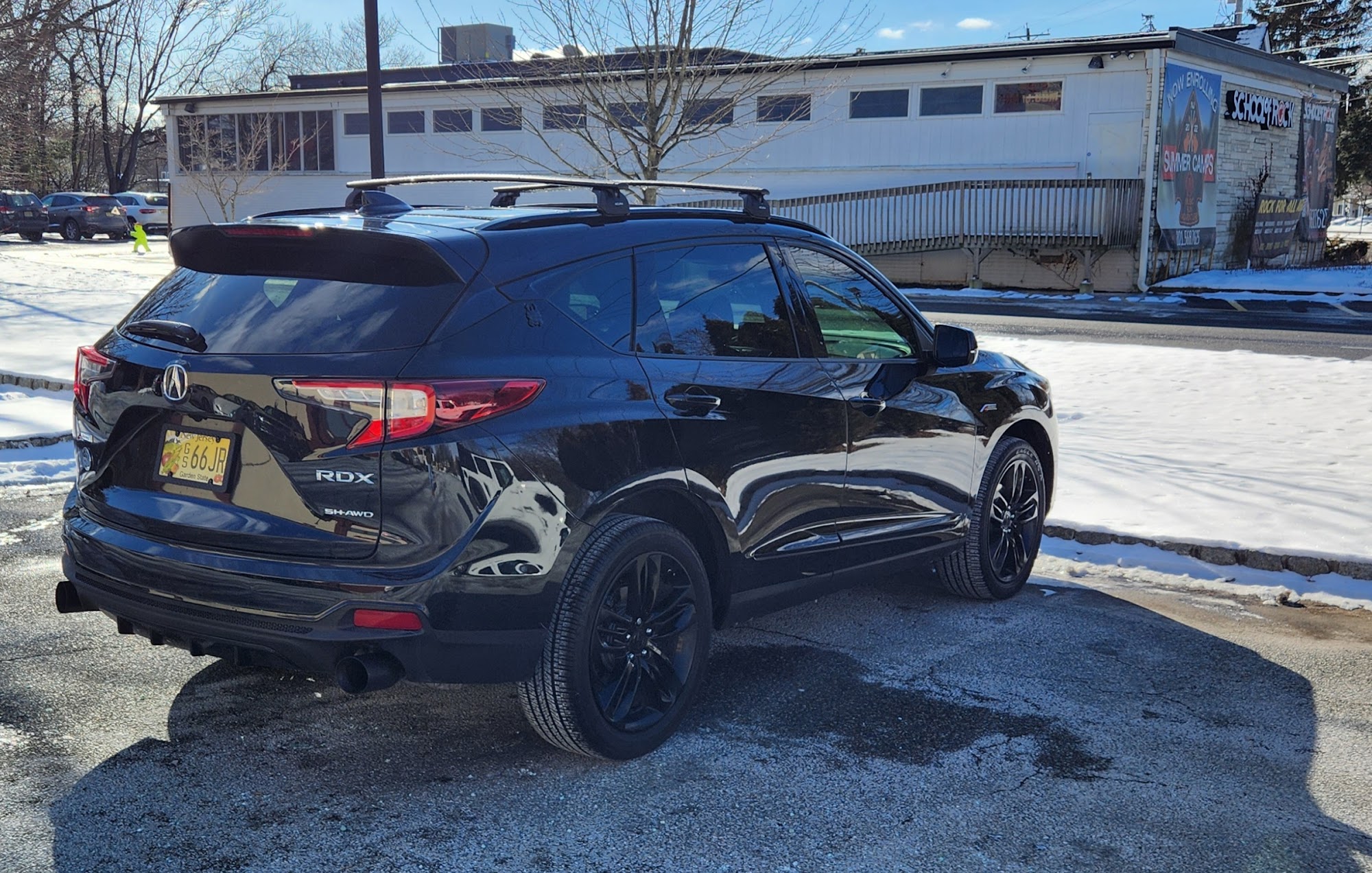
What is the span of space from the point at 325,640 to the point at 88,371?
4.34ft

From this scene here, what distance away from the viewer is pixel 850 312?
505 cm

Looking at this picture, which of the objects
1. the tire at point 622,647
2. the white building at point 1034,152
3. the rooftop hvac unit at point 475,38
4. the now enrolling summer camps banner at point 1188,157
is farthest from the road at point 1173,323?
the rooftop hvac unit at point 475,38

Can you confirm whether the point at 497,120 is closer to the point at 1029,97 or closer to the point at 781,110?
the point at 781,110

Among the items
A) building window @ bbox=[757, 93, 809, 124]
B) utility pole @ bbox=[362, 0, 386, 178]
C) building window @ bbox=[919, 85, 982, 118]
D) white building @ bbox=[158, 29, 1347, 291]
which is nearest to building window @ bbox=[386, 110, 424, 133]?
white building @ bbox=[158, 29, 1347, 291]

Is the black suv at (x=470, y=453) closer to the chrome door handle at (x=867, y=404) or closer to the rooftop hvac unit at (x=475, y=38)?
the chrome door handle at (x=867, y=404)

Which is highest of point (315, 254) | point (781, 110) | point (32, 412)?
point (781, 110)

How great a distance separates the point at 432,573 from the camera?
11.3 feet

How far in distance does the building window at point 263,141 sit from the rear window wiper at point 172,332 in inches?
1286

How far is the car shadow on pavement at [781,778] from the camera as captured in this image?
3.37m

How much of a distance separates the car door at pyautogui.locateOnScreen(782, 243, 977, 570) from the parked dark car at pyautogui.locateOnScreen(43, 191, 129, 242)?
43793mm

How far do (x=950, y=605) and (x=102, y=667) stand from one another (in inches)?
138

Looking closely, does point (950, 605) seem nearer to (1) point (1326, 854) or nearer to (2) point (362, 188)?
(1) point (1326, 854)

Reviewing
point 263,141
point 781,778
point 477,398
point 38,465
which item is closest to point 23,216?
point 263,141

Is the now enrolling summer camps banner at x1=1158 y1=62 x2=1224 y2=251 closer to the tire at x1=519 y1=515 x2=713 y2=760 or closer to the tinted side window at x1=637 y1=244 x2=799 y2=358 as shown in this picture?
the tinted side window at x1=637 y1=244 x2=799 y2=358
